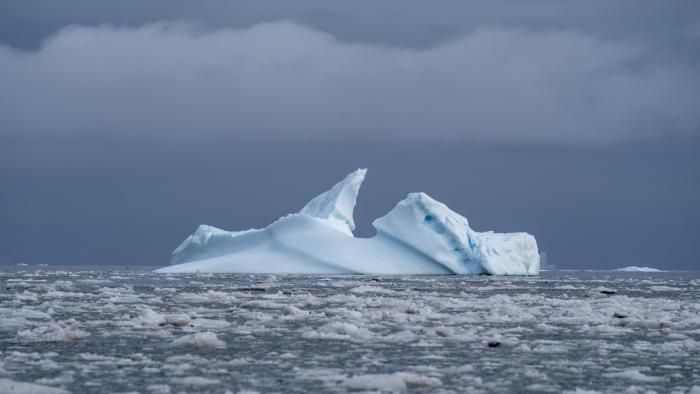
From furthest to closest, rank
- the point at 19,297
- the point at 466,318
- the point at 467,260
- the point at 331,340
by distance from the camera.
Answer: the point at 467,260
the point at 19,297
the point at 466,318
the point at 331,340

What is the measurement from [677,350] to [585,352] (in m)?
1.01

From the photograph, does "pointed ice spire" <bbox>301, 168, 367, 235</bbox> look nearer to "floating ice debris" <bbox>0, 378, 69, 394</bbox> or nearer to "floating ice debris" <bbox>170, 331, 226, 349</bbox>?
"floating ice debris" <bbox>170, 331, 226, 349</bbox>

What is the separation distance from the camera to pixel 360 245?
123 ft

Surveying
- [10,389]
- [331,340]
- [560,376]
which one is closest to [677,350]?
[560,376]

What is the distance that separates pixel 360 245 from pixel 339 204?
7.69ft

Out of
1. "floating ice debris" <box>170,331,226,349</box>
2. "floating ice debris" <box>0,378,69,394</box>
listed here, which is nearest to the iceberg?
"floating ice debris" <box>170,331,226,349</box>

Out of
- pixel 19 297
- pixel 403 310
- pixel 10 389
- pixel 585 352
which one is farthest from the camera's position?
pixel 19 297

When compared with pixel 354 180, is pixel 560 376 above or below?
below

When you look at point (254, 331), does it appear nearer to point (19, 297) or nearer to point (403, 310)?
point (403, 310)

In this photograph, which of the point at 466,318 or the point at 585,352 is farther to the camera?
the point at 466,318

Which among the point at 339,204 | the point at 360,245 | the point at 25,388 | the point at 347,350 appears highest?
the point at 339,204

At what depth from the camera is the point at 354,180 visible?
37.7 metres

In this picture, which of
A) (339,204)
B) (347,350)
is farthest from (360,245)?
(347,350)

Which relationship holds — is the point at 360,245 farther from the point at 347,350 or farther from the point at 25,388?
the point at 25,388
